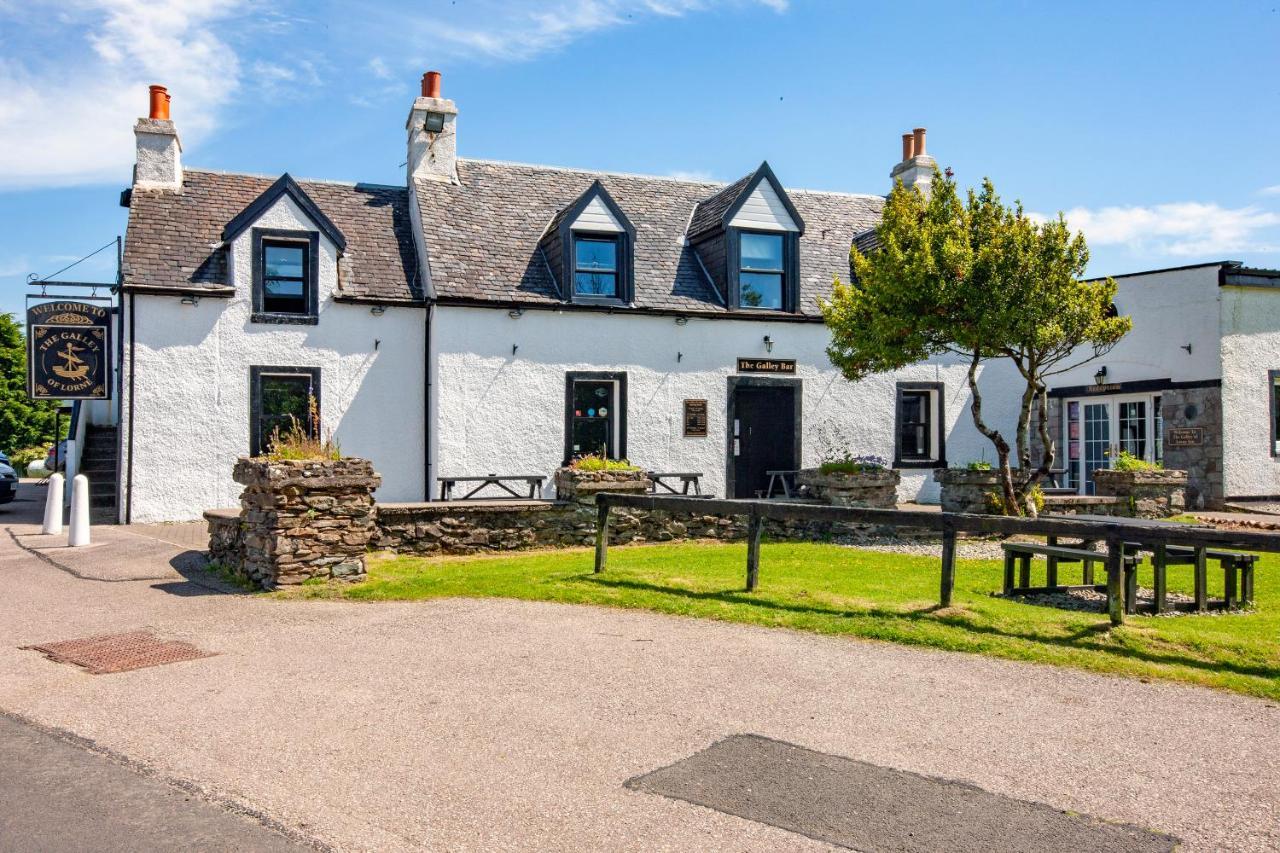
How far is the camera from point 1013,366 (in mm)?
23016

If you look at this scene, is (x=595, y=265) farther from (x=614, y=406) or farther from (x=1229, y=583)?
(x=1229, y=583)

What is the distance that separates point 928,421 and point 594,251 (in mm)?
8564

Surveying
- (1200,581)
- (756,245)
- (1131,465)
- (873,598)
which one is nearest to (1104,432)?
(1131,465)

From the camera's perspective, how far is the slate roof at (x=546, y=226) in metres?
19.8

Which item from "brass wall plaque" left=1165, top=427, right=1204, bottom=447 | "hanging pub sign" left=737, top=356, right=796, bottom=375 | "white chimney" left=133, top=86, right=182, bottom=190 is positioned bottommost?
"brass wall plaque" left=1165, top=427, right=1204, bottom=447

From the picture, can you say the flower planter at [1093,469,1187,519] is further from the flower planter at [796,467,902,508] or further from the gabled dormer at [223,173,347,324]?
the gabled dormer at [223,173,347,324]

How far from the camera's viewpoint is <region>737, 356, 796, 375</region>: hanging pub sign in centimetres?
2100

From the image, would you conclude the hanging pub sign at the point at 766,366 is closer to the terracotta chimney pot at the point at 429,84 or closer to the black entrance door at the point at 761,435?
the black entrance door at the point at 761,435

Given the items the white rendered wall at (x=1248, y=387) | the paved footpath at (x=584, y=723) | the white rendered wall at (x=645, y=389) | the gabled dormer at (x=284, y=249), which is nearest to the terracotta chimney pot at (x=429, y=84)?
the gabled dormer at (x=284, y=249)

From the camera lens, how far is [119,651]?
8.08 m

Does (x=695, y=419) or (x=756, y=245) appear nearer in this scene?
(x=695, y=419)

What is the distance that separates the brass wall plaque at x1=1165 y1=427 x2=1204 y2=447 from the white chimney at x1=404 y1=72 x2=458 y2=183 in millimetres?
16062

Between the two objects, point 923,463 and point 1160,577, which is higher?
point 923,463

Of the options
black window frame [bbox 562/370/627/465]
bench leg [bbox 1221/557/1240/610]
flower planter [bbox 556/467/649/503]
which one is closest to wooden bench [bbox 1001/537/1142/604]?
bench leg [bbox 1221/557/1240/610]
